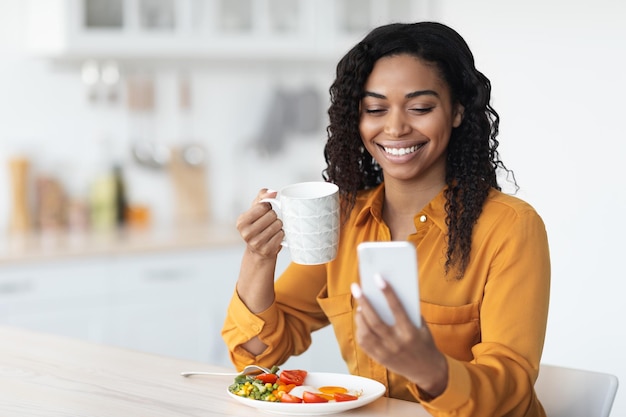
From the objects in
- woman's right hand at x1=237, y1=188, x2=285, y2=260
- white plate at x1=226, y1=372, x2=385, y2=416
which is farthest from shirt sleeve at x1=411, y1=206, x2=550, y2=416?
woman's right hand at x1=237, y1=188, x2=285, y2=260

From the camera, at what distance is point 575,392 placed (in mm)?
1737

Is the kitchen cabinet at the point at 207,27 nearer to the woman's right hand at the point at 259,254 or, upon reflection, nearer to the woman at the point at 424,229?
the woman at the point at 424,229

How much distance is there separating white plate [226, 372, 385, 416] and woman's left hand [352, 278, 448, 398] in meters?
0.19

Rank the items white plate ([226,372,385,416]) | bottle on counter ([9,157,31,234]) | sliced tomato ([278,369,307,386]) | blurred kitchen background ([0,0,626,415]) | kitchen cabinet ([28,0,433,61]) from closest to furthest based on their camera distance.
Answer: white plate ([226,372,385,416]) < sliced tomato ([278,369,307,386]) < blurred kitchen background ([0,0,626,415]) < kitchen cabinet ([28,0,433,61]) < bottle on counter ([9,157,31,234])

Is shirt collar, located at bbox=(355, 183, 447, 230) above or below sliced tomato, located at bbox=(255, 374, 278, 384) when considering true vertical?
above

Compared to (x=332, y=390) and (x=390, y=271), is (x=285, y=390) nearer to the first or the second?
(x=332, y=390)

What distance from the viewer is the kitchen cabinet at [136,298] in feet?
11.1

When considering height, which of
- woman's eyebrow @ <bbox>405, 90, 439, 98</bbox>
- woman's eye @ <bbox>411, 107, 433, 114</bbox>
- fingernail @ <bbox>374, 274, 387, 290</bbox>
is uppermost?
woman's eyebrow @ <bbox>405, 90, 439, 98</bbox>

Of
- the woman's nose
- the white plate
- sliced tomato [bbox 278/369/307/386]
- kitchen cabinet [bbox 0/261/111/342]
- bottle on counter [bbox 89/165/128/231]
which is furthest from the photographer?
bottle on counter [bbox 89/165/128/231]

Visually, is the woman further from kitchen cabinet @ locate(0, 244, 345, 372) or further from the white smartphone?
kitchen cabinet @ locate(0, 244, 345, 372)

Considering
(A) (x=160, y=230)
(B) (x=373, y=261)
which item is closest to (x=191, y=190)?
(A) (x=160, y=230)

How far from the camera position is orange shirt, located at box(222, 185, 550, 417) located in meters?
1.46

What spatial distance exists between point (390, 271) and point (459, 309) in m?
0.55

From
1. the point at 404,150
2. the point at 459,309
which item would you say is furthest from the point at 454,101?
the point at 459,309
